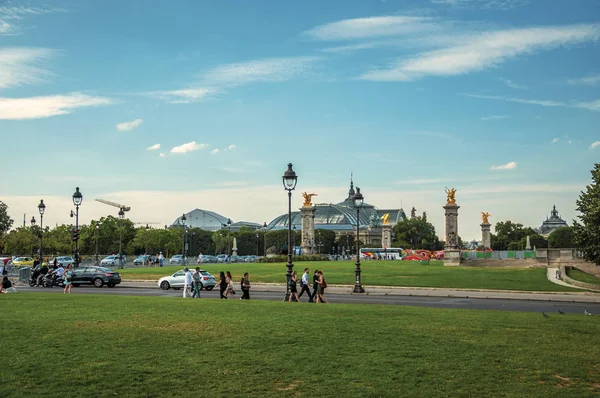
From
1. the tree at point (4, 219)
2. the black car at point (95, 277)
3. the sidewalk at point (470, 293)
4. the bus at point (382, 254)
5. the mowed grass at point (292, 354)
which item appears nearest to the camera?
the mowed grass at point (292, 354)

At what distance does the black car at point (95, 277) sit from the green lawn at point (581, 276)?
138 ft

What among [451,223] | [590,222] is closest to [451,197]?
[451,223]

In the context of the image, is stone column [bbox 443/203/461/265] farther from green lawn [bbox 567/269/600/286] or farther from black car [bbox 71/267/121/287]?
black car [bbox 71/267/121/287]

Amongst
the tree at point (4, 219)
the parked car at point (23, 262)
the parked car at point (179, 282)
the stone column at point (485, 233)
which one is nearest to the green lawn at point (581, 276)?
the parked car at point (179, 282)

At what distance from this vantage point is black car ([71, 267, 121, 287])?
50.1 meters

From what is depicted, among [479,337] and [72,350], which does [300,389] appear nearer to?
[72,350]

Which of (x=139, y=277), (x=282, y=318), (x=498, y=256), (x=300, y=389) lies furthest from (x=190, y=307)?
(x=498, y=256)

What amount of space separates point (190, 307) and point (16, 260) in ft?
260

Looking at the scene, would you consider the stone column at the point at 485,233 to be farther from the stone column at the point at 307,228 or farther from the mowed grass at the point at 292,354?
the mowed grass at the point at 292,354

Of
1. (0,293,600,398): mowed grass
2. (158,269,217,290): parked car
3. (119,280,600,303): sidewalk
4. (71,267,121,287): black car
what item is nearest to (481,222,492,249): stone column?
(119,280,600,303): sidewalk

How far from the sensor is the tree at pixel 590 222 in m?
50.2

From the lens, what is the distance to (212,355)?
1555 centimetres

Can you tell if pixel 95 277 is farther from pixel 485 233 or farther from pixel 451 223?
pixel 485 233

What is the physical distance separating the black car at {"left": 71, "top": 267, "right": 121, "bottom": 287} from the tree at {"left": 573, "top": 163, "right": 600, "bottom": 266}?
118 feet
